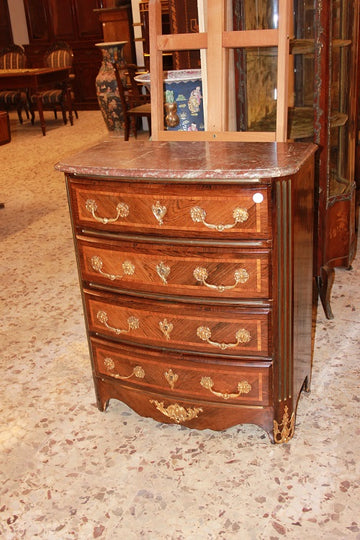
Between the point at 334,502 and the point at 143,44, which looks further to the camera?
the point at 143,44

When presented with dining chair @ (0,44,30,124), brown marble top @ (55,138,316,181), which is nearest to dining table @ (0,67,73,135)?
dining chair @ (0,44,30,124)

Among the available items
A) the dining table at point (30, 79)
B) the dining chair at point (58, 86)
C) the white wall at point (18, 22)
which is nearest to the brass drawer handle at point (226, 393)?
the dining table at point (30, 79)

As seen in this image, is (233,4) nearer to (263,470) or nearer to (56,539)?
(263,470)

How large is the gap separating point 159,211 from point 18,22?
1159 centimetres

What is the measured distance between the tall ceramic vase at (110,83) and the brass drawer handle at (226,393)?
6.76 meters

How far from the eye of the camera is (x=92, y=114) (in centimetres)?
1106

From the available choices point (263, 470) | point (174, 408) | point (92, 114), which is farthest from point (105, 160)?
point (92, 114)

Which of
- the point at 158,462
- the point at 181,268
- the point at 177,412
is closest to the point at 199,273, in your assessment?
the point at 181,268

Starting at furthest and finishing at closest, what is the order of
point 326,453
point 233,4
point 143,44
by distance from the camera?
1. point 143,44
2. point 233,4
3. point 326,453

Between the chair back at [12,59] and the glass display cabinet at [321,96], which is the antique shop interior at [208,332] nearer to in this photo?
the glass display cabinet at [321,96]

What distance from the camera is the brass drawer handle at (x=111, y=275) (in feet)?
6.88

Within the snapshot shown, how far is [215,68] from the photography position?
2363 millimetres

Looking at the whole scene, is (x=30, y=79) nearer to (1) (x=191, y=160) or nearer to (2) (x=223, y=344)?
(1) (x=191, y=160)

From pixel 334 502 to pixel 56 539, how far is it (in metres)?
0.90
